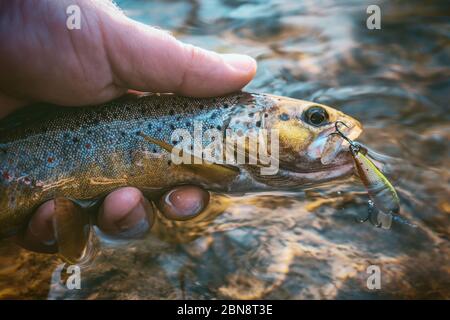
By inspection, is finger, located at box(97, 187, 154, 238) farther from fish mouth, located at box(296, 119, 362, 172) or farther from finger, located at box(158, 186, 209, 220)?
fish mouth, located at box(296, 119, 362, 172)

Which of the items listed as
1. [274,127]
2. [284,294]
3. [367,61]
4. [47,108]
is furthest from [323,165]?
[367,61]

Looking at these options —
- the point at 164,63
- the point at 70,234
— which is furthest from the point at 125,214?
the point at 164,63

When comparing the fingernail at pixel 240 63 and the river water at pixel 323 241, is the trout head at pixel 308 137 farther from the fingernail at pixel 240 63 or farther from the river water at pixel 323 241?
the fingernail at pixel 240 63

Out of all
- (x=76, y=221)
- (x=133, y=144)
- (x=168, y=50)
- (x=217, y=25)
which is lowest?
(x=76, y=221)

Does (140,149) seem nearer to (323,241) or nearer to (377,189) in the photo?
(323,241)
